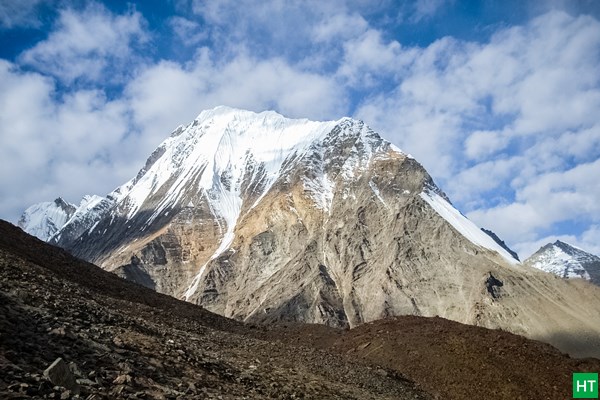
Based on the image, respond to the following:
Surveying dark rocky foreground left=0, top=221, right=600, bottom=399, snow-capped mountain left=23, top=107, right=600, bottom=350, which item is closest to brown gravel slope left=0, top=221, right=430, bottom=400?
dark rocky foreground left=0, top=221, right=600, bottom=399

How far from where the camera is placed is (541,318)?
90.2 m

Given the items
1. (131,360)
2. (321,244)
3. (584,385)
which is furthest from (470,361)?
(321,244)

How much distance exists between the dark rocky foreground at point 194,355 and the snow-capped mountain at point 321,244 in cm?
6501

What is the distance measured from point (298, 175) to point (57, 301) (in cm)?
12865

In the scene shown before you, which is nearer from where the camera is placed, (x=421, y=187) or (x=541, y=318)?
(x=541, y=318)

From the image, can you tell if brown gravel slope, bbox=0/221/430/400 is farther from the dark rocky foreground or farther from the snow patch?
the snow patch

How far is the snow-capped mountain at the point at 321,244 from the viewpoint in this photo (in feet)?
327

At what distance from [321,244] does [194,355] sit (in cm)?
10822

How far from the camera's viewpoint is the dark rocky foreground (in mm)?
9500

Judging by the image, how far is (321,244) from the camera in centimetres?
12162

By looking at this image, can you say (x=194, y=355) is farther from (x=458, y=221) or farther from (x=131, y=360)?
(x=458, y=221)

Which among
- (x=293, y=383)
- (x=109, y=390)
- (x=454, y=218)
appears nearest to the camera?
(x=109, y=390)

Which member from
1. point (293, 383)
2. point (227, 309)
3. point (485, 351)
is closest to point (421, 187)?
point (227, 309)

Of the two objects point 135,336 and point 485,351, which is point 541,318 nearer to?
point 485,351
